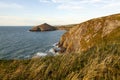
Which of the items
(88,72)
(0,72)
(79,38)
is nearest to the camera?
(88,72)

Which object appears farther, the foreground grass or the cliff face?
the cliff face

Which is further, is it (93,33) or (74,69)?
(93,33)

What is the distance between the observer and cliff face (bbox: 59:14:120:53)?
58469 mm

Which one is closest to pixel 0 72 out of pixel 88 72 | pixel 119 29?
pixel 88 72

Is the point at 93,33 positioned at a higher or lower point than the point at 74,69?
lower

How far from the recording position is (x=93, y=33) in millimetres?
65500

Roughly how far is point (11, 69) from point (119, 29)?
48.6 m

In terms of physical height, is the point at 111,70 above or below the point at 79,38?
above

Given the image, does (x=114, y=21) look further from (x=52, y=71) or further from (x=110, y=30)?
(x=52, y=71)

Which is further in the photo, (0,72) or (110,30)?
(110,30)

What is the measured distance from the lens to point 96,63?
12617mm

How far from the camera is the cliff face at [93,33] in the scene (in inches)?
2302

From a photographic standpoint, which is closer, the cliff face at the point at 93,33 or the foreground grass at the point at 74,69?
the foreground grass at the point at 74,69

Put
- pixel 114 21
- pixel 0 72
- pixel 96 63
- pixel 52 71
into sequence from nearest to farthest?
pixel 96 63
pixel 52 71
pixel 0 72
pixel 114 21
